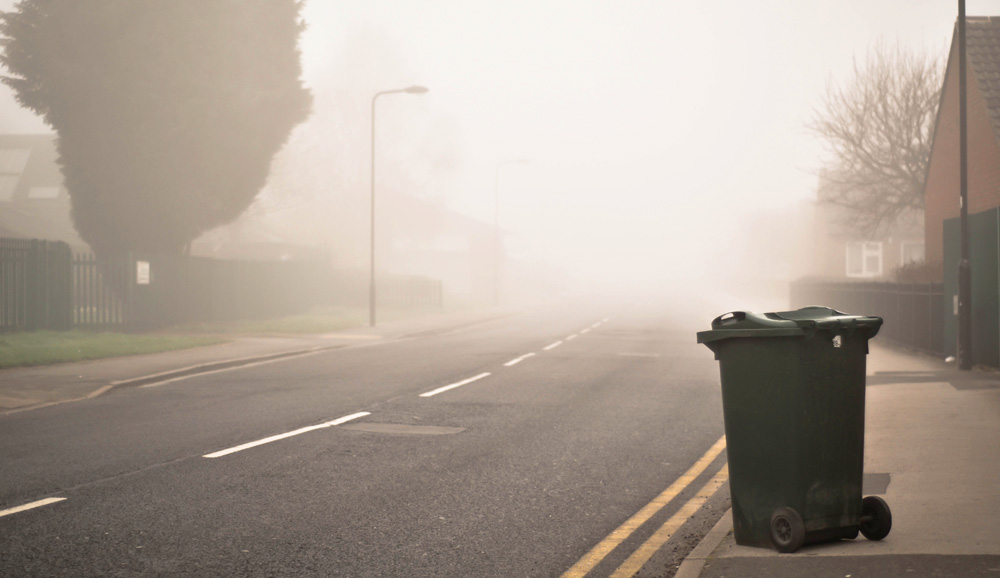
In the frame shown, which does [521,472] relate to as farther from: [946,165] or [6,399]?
[946,165]

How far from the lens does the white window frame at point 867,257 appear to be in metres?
49.3

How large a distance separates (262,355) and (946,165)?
1631 centimetres

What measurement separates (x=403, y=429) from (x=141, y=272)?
1584 centimetres

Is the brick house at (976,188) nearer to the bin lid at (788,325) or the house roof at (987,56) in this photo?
the house roof at (987,56)

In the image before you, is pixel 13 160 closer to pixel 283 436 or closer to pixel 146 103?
pixel 146 103

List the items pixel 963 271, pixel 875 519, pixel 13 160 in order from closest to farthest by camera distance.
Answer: pixel 875 519, pixel 963 271, pixel 13 160

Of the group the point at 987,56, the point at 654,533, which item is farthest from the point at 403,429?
the point at 987,56

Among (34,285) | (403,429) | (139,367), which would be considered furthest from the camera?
(34,285)

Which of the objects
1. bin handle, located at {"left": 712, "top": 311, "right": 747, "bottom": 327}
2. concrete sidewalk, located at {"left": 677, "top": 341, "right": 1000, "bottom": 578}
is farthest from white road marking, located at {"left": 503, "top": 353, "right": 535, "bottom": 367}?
bin handle, located at {"left": 712, "top": 311, "right": 747, "bottom": 327}

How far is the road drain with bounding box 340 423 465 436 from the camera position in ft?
29.1

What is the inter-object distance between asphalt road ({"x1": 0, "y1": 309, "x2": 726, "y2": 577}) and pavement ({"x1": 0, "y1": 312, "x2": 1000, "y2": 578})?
0.63 m

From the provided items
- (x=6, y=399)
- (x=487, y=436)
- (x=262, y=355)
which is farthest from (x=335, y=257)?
(x=487, y=436)

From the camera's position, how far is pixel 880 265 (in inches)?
1948

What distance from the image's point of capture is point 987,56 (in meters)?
16.9
